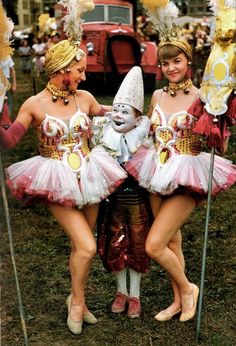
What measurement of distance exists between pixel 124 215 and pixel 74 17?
134 centimetres


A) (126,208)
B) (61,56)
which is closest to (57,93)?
(61,56)

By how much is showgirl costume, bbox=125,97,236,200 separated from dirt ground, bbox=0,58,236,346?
0.96 metres

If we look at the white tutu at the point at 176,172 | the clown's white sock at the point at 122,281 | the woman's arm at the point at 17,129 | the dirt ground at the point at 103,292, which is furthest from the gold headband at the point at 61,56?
the dirt ground at the point at 103,292

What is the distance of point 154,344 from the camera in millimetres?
3766

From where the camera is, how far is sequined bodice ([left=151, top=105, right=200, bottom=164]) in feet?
11.9

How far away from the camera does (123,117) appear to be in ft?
12.4

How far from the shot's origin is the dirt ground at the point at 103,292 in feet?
12.6

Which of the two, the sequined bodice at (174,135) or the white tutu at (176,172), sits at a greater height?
the sequined bodice at (174,135)

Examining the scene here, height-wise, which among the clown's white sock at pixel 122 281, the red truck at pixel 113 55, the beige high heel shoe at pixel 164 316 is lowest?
the red truck at pixel 113 55

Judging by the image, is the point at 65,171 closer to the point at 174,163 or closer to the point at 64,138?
the point at 64,138

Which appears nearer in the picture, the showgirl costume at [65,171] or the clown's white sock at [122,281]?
the showgirl costume at [65,171]

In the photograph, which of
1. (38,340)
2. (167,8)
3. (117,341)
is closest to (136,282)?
(117,341)

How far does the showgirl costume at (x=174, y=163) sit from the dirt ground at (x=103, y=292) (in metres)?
0.96

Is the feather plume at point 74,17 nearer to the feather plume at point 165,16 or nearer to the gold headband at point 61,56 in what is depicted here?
the gold headband at point 61,56
